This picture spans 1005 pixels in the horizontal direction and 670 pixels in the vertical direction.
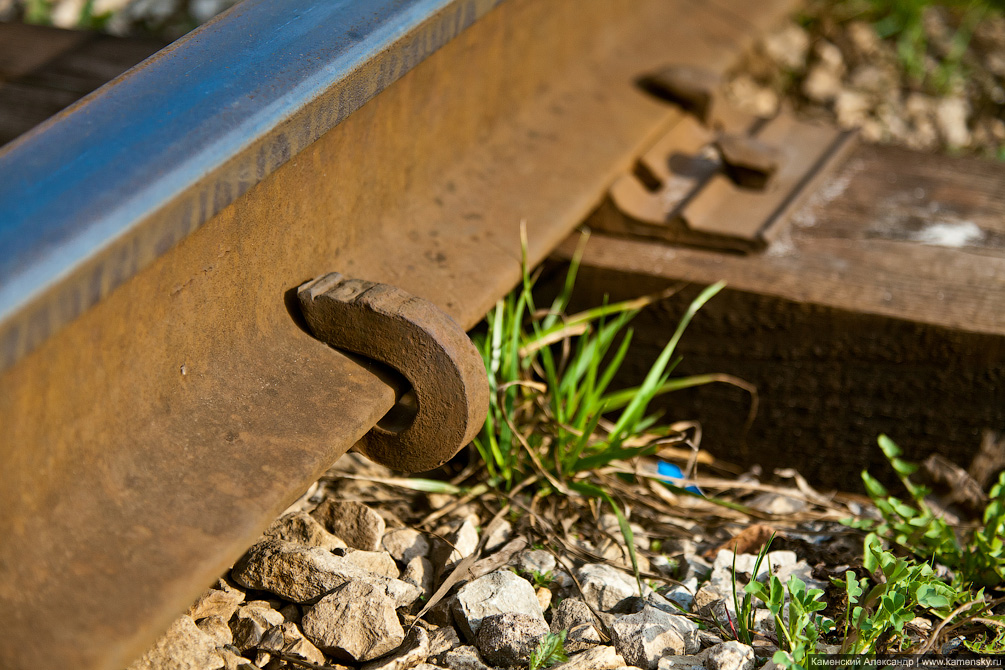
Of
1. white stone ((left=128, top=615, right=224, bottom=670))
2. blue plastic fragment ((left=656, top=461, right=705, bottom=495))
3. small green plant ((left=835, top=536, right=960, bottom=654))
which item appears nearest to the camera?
white stone ((left=128, top=615, right=224, bottom=670))

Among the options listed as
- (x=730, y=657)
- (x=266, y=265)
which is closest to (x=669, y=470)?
(x=730, y=657)

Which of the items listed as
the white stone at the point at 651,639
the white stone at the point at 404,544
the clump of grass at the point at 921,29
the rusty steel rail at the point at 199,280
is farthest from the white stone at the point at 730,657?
the clump of grass at the point at 921,29

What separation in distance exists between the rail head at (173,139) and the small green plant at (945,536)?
120cm

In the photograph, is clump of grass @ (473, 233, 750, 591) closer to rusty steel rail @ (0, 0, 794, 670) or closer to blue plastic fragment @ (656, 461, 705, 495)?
blue plastic fragment @ (656, 461, 705, 495)

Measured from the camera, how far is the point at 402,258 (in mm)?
1684

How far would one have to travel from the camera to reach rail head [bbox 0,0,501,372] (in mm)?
985

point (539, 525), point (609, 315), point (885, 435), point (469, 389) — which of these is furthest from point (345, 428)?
point (885, 435)

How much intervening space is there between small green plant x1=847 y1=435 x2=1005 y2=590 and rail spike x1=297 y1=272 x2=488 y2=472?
837 millimetres

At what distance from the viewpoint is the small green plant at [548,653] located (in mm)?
1400

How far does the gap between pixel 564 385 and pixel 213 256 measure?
930 mm

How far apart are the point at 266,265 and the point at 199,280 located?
0.14 m

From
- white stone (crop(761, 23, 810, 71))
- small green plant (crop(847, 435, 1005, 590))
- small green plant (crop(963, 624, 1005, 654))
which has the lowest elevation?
small green plant (crop(847, 435, 1005, 590))

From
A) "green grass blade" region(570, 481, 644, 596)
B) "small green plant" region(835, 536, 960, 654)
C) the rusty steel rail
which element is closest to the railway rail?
the rusty steel rail

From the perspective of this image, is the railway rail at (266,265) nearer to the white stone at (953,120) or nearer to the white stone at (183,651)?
the white stone at (183,651)
